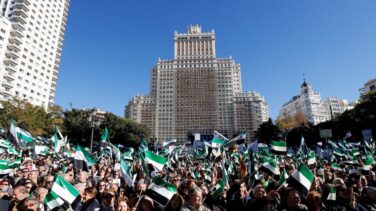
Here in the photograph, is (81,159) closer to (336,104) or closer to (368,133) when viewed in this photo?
(368,133)

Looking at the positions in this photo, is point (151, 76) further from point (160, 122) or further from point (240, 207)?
point (240, 207)

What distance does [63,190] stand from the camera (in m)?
3.38

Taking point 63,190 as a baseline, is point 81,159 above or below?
above

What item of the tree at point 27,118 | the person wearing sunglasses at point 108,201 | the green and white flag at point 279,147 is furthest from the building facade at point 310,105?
the person wearing sunglasses at point 108,201

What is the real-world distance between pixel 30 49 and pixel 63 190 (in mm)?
70642

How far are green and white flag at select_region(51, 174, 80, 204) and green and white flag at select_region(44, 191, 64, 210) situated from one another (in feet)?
0.25

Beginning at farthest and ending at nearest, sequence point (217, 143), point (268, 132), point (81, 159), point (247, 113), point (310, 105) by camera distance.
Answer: point (310, 105) → point (247, 113) → point (268, 132) → point (217, 143) → point (81, 159)

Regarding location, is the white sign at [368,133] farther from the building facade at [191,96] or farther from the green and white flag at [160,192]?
the building facade at [191,96]

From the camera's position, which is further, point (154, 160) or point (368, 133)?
point (368, 133)

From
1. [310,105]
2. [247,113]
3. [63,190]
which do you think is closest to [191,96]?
[247,113]

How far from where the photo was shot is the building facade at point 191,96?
86375 millimetres

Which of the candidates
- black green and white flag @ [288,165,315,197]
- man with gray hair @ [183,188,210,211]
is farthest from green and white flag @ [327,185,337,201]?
man with gray hair @ [183,188,210,211]

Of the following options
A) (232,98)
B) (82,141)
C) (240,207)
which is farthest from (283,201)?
(232,98)

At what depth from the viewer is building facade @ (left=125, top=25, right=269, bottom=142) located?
86.4 m
